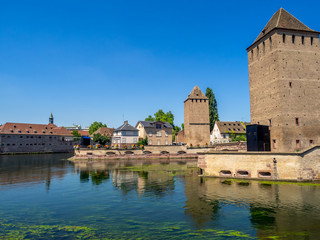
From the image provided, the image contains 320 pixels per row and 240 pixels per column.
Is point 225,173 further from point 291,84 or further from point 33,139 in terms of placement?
point 33,139

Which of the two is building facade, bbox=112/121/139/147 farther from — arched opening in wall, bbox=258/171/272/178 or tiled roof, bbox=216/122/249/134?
arched opening in wall, bbox=258/171/272/178

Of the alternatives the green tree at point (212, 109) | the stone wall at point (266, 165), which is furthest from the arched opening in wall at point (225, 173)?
the green tree at point (212, 109)

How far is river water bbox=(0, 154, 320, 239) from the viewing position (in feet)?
38.5

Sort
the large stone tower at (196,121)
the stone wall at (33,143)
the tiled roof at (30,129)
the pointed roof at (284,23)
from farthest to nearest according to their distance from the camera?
the tiled roof at (30,129), the stone wall at (33,143), the large stone tower at (196,121), the pointed roof at (284,23)

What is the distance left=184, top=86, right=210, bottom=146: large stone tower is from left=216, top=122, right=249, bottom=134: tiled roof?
1004cm

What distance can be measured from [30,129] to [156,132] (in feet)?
165

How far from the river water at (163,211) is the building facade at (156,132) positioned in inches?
1721

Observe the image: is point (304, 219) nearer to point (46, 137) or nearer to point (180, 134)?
point (180, 134)

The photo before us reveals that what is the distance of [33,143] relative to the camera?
273ft

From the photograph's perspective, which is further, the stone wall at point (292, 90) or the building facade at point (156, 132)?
the building facade at point (156, 132)

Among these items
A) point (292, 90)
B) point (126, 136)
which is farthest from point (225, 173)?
point (126, 136)

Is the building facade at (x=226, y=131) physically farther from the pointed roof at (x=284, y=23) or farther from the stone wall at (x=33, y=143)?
the stone wall at (x=33, y=143)

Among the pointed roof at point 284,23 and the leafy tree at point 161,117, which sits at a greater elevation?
the pointed roof at point 284,23

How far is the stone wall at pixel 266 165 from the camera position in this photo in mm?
22781
